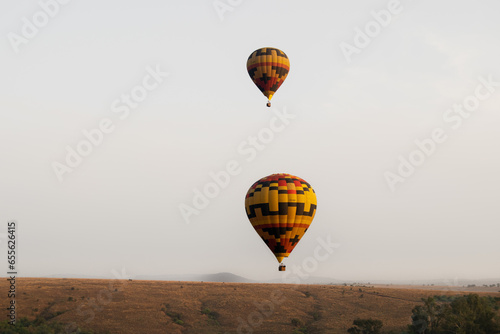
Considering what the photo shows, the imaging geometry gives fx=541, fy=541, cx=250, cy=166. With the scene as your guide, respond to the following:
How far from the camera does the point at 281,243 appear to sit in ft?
144

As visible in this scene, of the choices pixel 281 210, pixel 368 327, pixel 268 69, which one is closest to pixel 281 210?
pixel 281 210

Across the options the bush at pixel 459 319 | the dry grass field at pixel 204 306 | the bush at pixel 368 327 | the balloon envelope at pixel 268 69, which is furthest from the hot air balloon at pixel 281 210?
the dry grass field at pixel 204 306

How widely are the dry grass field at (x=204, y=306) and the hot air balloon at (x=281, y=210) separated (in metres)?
24.2

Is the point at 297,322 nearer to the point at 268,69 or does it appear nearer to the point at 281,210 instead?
the point at 281,210

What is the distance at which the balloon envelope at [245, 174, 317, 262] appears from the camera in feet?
143

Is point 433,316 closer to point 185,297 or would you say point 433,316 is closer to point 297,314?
point 297,314

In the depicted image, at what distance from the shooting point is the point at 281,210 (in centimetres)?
4331

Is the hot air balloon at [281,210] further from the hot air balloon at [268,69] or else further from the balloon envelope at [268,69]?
the balloon envelope at [268,69]

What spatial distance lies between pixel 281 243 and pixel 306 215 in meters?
3.07

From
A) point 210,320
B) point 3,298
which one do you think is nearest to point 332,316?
point 210,320

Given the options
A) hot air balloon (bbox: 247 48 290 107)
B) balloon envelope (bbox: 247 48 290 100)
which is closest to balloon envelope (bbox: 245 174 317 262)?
hot air balloon (bbox: 247 48 290 107)

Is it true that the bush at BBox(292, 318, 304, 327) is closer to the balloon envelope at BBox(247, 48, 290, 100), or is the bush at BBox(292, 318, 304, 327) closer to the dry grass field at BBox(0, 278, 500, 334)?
the dry grass field at BBox(0, 278, 500, 334)

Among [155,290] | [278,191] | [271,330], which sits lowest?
[271,330]

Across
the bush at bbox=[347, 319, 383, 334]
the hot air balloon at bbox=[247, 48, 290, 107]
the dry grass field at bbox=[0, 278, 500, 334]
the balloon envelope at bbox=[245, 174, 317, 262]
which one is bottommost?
the bush at bbox=[347, 319, 383, 334]
